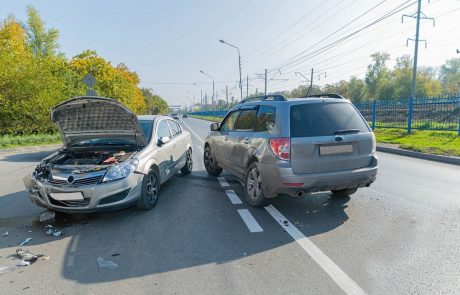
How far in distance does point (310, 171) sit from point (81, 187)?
3.24 m

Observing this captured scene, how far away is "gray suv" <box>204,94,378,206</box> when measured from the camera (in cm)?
409

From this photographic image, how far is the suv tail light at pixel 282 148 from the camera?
4.09 meters

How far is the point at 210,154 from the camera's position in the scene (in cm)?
737

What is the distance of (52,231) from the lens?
4.07m

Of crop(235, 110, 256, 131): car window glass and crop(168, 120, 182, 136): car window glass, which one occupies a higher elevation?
crop(235, 110, 256, 131): car window glass

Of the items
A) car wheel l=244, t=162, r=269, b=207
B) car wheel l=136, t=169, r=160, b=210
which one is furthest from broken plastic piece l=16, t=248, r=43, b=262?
car wheel l=244, t=162, r=269, b=207

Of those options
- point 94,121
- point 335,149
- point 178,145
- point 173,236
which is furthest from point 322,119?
point 94,121

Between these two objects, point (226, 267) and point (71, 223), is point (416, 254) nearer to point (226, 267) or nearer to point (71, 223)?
point (226, 267)

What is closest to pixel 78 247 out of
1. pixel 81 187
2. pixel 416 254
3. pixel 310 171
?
pixel 81 187

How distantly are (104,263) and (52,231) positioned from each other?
4.65 feet

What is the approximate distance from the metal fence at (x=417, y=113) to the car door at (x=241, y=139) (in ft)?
38.5

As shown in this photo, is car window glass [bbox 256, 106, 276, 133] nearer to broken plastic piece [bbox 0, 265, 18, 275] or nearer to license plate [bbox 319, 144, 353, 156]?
license plate [bbox 319, 144, 353, 156]

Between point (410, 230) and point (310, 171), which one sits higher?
point (310, 171)

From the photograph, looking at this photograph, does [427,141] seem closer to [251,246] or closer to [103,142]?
[251,246]
